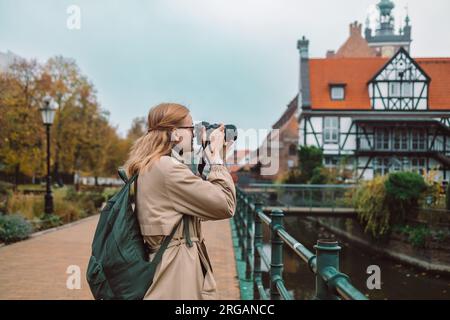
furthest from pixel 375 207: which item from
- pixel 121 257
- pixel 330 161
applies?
pixel 121 257

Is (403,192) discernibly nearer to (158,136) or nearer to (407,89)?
(407,89)

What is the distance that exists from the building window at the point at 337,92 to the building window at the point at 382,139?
3904mm

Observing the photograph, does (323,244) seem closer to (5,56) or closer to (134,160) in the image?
(134,160)

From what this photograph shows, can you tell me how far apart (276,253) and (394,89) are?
89.6 ft

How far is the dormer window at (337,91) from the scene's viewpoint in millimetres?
32594

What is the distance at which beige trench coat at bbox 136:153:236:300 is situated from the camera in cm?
204

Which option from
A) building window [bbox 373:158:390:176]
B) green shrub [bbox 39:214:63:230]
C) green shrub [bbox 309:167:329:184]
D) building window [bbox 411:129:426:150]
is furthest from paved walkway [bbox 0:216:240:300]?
building window [bbox 373:158:390:176]

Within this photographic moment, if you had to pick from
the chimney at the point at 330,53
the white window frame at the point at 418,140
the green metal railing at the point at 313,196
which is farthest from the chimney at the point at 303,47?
the chimney at the point at 330,53

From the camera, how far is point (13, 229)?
9.79 meters

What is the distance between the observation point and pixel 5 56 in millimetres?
27141

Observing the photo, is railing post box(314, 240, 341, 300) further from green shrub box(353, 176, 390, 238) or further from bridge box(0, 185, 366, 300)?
green shrub box(353, 176, 390, 238)

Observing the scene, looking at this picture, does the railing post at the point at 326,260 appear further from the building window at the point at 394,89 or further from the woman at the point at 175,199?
the building window at the point at 394,89
